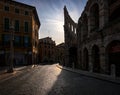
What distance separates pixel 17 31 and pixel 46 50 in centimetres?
4039

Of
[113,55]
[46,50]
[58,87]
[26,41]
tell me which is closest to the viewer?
[58,87]

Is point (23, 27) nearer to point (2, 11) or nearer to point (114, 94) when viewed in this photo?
point (2, 11)

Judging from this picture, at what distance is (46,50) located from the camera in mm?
78938

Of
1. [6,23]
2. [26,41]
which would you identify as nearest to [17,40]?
[26,41]

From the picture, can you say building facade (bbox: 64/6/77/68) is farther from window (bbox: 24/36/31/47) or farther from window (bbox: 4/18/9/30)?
window (bbox: 4/18/9/30)

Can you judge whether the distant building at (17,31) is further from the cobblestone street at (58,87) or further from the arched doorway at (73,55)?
the cobblestone street at (58,87)

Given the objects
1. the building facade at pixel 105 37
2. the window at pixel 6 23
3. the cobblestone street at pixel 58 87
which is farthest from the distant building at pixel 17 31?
the cobblestone street at pixel 58 87

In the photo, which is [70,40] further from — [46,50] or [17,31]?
[46,50]

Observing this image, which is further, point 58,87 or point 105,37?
point 105,37

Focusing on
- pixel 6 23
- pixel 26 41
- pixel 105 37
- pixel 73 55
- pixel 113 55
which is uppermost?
pixel 6 23

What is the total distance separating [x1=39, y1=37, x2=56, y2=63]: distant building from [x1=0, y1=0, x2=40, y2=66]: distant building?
→ 34.4m

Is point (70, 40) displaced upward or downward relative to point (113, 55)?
upward

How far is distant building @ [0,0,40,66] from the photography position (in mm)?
36844

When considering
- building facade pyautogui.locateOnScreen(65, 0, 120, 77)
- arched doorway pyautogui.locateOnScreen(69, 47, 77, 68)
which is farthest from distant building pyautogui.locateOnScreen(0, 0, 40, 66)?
building facade pyautogui.locateOnScreen(65, 0, 120, 77)
